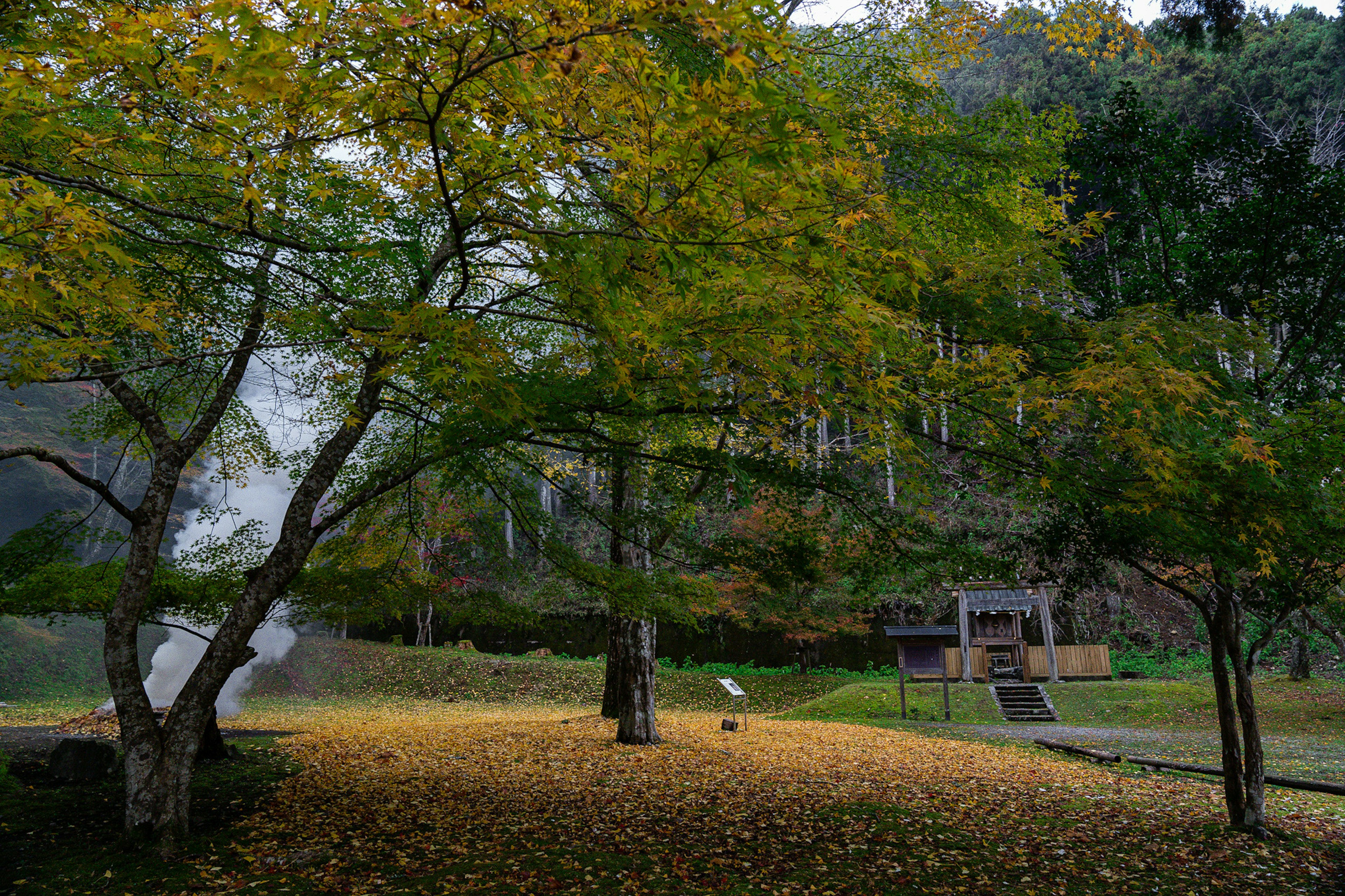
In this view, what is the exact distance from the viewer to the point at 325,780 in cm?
824

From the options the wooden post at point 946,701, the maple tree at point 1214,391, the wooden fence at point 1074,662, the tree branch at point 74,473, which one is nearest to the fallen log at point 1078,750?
the wooden post at point 946,701

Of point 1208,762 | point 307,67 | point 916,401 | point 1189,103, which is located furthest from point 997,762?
point 1189,103

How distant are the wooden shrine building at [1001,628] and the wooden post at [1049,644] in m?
0.01

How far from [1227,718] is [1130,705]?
35.9 feet

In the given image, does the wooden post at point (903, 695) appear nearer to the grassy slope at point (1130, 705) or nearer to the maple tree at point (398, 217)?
the grassy slope at point (1130, 705)

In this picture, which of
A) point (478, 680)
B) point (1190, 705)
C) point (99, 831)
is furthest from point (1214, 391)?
point (478, 680)

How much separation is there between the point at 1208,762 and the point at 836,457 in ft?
26.0

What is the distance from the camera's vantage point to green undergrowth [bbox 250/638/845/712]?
19.4 m

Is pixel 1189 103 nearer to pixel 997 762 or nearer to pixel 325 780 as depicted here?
pixel 997 762

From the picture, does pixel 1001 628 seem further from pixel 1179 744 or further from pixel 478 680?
pixel 478 680

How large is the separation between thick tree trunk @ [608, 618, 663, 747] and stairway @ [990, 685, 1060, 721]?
892cm

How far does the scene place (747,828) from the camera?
6379 mm

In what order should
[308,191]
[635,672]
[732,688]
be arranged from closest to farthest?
[308,191], [635,672], [732,688]

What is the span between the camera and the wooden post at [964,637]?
18.7 m
